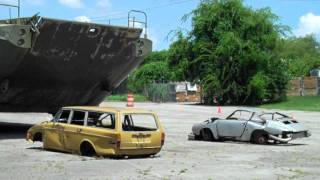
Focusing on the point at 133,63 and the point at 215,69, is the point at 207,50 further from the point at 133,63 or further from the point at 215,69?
the point at 133,63

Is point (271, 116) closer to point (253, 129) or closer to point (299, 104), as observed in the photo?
point (253, 129)

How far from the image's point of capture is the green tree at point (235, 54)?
52.9m

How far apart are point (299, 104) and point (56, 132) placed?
36.0 meters

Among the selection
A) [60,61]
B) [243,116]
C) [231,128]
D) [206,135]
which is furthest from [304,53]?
[60,61]

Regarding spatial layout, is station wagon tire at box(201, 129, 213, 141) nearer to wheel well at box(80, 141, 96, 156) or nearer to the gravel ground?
the gravel ground

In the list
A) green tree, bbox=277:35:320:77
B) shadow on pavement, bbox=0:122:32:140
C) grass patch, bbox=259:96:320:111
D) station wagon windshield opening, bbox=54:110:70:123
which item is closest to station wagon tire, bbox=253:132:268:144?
station wagon windshield opening, bbox=54:110:70:123

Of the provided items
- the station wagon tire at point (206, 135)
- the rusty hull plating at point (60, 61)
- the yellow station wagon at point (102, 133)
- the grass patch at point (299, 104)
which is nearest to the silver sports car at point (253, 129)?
the station wagon tire at point (206, 135)

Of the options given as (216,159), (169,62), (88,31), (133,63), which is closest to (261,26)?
(169,62)

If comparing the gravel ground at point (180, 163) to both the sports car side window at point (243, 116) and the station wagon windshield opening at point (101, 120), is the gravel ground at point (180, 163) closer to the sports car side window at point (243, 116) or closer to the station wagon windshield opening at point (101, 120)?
the station wagon windshield opening at point (101, 120)

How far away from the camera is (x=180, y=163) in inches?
547

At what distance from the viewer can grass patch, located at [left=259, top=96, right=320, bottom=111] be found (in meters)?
45.3

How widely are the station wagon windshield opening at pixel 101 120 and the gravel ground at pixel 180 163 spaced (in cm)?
91

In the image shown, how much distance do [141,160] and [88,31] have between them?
23.8ft

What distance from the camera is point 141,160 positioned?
1438 cm
